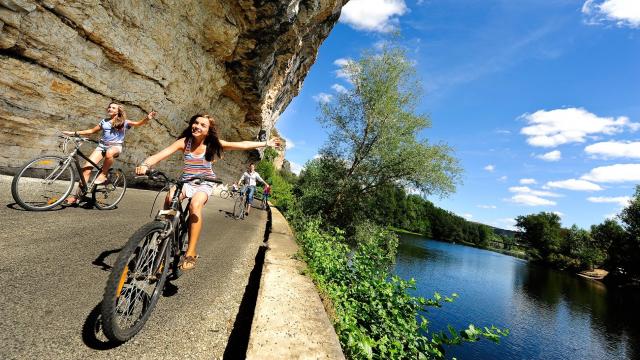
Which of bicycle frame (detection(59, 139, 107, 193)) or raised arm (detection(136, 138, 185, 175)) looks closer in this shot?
raised arm (detection(136, 138, 185, 175))

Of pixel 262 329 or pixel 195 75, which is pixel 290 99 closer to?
pixel 195 75

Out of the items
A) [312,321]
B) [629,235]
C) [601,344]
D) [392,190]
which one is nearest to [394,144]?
[392,190]

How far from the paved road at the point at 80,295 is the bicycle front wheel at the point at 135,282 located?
0.50ft

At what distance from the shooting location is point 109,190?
6.52 metres

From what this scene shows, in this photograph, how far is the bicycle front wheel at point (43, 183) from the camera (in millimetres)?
4441

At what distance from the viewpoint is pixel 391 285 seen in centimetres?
502

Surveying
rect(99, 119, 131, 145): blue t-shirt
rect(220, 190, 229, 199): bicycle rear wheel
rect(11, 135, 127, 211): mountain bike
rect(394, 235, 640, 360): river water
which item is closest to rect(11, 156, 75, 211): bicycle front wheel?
rect(11, 135, 127, 211): mountain bike

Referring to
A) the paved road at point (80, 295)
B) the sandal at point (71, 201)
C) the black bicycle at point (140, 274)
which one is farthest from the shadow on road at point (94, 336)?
the sandal at point (71, 201)

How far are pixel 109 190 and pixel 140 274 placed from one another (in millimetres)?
5129

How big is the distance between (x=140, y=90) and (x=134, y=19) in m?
2.19

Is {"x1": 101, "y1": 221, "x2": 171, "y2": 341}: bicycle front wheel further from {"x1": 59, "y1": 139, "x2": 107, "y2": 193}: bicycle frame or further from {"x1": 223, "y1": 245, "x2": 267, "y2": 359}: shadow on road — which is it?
{"x1": 59, "y1": 139, "x2": 107, "y2": 193}: bicycle frame

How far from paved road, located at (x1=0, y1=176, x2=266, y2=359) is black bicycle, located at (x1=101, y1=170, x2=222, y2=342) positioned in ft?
0.51

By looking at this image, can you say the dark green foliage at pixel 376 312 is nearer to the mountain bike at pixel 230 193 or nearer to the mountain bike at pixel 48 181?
the mountain bike at pixel 48 181

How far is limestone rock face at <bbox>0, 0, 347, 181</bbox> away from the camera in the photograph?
691cm
